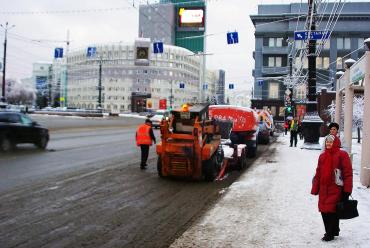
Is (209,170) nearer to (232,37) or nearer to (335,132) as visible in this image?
(335,132)

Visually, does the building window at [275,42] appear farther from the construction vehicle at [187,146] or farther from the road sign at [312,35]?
the construction vehicle at [187,146]

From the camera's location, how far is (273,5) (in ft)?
263

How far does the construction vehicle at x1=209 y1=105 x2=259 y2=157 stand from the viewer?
19.1 metres

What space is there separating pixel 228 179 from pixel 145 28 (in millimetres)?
136951

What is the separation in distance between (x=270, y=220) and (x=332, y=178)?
192cm

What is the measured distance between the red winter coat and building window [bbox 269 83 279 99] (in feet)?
240

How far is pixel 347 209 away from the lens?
632cm

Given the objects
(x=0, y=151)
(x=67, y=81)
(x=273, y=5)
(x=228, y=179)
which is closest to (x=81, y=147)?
(x=0, y=151)

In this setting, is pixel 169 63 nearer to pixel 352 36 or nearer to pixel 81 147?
pixel 352 36

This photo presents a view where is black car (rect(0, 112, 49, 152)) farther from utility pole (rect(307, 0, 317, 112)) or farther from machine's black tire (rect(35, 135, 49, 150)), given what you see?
utility pole (rect(307, 0, 317, 112))

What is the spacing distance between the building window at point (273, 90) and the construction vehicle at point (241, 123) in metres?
59.9

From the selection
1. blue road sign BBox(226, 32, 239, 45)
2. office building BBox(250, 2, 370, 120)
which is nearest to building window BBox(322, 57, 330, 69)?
office building BBox(250, 2, 370, 120)

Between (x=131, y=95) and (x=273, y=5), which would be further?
(x=131, y=95)

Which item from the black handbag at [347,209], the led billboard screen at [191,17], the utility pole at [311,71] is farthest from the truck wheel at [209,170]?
the led billboard screen at [191,17]
